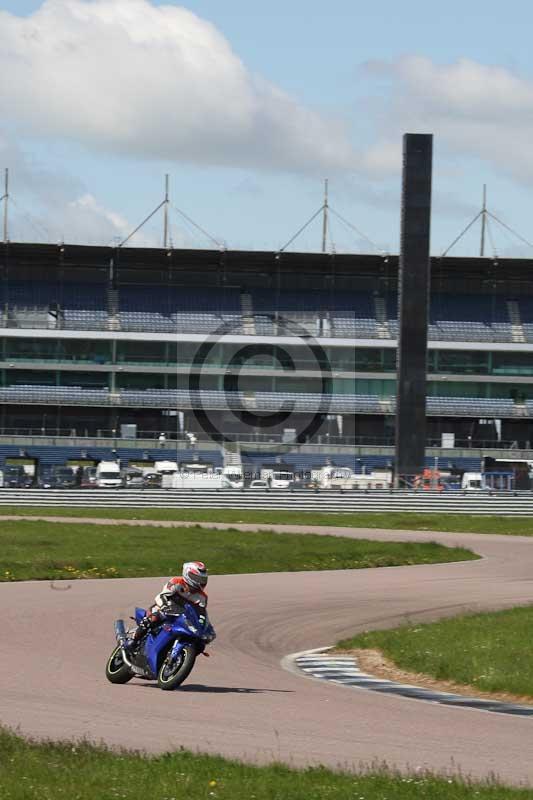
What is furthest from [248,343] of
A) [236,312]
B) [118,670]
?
[118,670]

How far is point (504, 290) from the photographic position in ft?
304

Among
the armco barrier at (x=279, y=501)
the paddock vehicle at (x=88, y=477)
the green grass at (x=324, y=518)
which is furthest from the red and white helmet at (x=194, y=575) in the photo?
the paddock vehicle at (x=88, y=477)

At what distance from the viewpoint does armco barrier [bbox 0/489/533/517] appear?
190ft

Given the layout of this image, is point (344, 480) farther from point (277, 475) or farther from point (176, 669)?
point (176, 669)

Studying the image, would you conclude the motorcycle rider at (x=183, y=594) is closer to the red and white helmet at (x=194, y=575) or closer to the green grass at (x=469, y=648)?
the red and white helmet at (x=194, y=575)

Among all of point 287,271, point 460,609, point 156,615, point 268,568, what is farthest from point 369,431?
point 156,615

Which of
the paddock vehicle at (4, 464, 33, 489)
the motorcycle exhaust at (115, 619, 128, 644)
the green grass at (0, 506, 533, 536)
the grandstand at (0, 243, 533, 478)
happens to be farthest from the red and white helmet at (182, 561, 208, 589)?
the grandstand at (0, 243, 533, 478)

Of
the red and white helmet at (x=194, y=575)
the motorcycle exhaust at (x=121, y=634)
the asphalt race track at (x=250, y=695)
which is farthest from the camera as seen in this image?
the motorcycle exhaust at (x=121, y=634)

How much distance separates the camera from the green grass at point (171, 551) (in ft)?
100

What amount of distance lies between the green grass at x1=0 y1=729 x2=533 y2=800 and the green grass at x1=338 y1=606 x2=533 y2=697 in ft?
20.0

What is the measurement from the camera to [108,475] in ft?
232

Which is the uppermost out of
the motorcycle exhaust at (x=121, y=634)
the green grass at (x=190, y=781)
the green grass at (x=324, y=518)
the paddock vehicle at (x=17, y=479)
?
the paddock vehicle at (x=17, y=479)

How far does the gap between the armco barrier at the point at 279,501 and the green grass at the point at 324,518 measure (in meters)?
1.18

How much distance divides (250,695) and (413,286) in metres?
50.1
